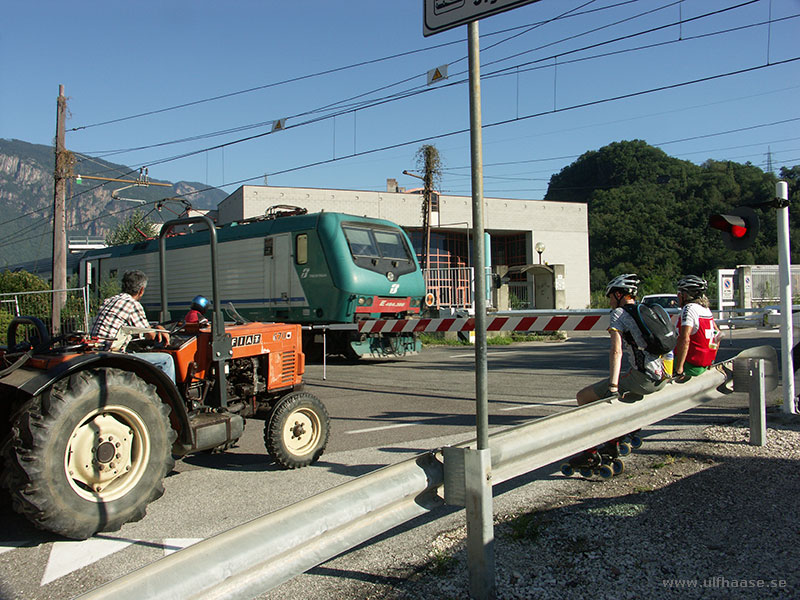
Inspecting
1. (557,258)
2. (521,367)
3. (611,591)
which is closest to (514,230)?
(557,258)

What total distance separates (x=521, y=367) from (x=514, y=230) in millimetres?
25917

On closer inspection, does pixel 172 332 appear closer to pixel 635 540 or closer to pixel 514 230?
pixel 635 540

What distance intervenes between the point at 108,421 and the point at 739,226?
6.18 metres

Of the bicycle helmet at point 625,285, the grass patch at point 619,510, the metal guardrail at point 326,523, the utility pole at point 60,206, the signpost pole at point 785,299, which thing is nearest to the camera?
the metal guardrail at point 326,523

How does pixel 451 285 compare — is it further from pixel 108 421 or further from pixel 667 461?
pixel 108 421

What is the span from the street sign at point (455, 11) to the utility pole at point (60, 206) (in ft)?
64.4

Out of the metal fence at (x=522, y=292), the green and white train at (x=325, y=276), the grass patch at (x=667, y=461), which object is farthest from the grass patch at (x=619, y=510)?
the metal fence at (x=522, y=292)

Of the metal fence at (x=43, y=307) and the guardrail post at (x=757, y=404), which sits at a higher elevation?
the metal fence at (x=43, y=307)

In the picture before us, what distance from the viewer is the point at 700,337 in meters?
5.76

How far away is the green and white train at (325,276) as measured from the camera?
14.5 metres

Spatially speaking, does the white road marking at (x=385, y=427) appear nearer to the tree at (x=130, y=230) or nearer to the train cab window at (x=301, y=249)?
the train cab window at (x=301, y=249)

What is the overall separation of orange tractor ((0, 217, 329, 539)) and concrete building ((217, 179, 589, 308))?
25.0 m

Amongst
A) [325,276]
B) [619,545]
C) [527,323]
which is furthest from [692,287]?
[325,276]

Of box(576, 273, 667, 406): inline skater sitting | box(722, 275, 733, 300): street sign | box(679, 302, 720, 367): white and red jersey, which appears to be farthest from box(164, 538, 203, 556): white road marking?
box(722, 275, 733, 300): street sign
